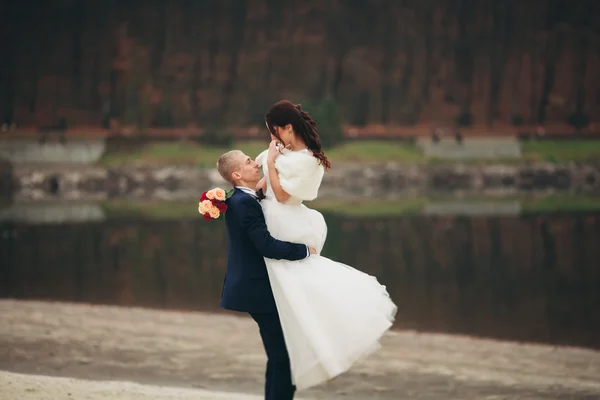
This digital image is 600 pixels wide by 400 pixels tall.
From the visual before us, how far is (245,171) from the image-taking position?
408 centimetres

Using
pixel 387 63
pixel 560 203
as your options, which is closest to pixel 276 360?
pixel 560 203

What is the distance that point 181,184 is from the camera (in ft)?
119

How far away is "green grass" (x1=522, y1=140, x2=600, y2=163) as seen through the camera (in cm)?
3884

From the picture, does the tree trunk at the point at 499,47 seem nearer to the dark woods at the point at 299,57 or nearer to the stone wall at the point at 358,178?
the dark woods at the point at 299,57

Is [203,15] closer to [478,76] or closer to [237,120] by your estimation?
[237,120]

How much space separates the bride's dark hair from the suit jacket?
1.03ft

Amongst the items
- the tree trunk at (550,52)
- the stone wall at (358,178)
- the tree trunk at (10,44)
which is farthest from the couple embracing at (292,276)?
the tree trunk at (10,44)

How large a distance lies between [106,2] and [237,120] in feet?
29.1

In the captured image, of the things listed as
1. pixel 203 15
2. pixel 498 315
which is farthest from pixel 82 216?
pixel 203 15

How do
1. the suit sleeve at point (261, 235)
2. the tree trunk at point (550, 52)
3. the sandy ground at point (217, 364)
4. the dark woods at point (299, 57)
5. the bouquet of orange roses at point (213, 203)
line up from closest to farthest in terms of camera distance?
the suit sleeve at point (261, 235)
the bouquet of orange roses at point (213, 203)
the sandy ground at point (217, 364)
the dark woods at point (299, 57)
the tree trunk at point (550, 52)

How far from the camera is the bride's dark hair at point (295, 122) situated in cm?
402

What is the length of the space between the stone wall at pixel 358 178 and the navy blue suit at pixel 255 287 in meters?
29.8

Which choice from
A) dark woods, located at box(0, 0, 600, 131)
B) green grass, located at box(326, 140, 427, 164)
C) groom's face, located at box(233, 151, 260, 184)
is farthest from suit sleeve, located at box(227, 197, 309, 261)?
dark woods, located at box(0, 0, 600, 131)

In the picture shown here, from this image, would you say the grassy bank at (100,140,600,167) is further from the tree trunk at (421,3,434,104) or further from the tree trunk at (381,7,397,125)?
the tree trunk at (421,3,434,104)
